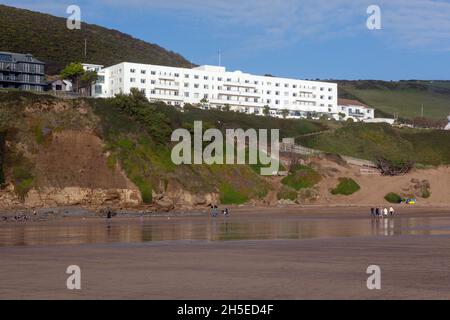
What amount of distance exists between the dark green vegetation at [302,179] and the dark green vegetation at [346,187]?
242 cm

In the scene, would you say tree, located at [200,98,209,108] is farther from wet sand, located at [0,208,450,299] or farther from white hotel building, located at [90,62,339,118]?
wet sand, located at [0,208,450,299]

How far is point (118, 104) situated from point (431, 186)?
3720 cm

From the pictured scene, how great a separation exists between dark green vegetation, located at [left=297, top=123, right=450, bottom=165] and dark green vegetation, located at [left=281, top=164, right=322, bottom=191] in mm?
13467

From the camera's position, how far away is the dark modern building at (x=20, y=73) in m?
109

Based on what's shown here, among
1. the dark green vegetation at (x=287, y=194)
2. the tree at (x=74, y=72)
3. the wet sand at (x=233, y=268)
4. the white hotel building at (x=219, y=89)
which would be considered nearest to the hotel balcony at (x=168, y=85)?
the white hotel building at (x=219, y=89)

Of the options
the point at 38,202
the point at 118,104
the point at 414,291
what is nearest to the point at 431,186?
the point at 118,104

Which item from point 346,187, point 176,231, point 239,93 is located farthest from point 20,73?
point 176,231

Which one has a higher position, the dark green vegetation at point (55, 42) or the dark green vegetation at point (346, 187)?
the dark green vegetation at point (55, 42)

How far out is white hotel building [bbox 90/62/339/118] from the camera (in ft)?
378

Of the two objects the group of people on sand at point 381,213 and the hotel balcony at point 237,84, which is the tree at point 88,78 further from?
the group of people on sand at point 381,213

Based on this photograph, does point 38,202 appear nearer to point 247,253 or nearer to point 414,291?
point 247,253

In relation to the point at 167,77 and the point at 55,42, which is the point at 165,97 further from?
the point at 55,42

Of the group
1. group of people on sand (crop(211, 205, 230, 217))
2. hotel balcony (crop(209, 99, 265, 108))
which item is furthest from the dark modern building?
group of people on sand (crop(211, 205, 230, 217))
